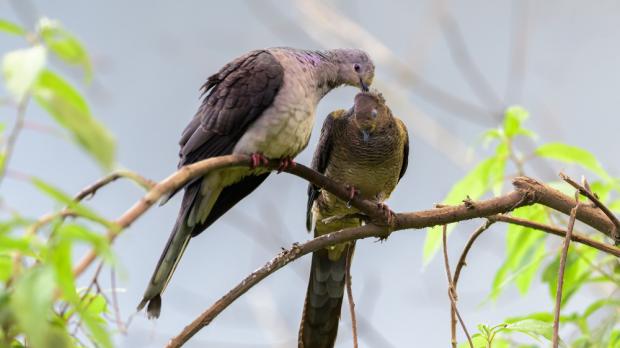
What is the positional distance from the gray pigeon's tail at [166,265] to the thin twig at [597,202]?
3.19 ft

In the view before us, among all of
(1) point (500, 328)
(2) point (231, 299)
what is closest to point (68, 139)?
(2) point (231, 299)

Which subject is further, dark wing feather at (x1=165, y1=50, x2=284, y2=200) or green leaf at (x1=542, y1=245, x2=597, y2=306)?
dark wing feather at (x1=165, y1=50, x2=284, y2=200)

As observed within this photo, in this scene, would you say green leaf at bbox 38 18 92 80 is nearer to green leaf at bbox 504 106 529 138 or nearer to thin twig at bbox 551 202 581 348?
thin twig at bbox 551 202 581 348

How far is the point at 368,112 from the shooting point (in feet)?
8.96

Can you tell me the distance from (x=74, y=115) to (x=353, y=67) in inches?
87.6

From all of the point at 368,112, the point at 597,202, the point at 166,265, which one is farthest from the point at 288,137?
the point at 597,202

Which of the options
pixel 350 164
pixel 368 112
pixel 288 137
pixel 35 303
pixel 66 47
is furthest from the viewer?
pixel 350 164

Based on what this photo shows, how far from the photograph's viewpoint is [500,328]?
1501 millimetres

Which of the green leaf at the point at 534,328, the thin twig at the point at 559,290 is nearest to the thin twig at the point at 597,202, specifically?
the thin twig at the point at 559,290

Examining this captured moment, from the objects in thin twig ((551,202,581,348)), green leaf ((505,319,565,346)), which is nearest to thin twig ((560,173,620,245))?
thin twig ((551,202,581,348))

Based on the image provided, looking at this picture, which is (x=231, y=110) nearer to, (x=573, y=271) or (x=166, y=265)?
(x=166, y=265)

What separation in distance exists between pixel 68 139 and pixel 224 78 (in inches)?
70.7

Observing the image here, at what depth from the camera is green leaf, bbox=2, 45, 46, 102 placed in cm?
72

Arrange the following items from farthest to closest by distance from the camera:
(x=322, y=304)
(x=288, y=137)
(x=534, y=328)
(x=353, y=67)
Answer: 1. (x=353, y=67)
2. (x=322, y=304)
3. (x=288, y=137)
4. (x=534, y=328)
